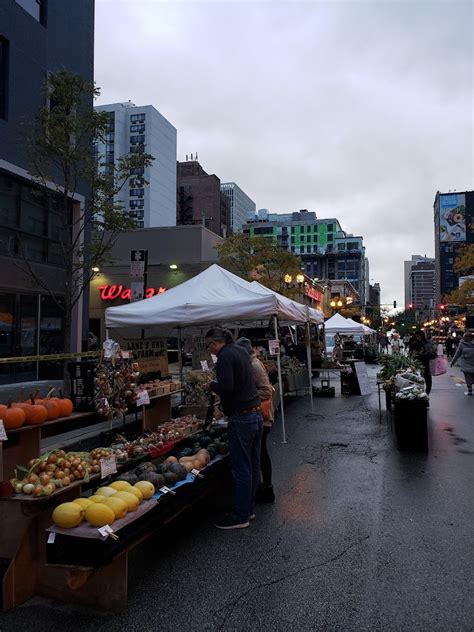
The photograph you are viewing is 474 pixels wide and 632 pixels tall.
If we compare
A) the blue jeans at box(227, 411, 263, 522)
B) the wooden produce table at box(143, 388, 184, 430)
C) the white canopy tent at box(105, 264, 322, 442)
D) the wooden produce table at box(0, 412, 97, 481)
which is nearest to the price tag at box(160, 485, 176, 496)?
the blue jeans at box(227, 411, 263, 522)

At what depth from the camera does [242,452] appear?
4727mm

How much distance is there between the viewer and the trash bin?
26.1 ft

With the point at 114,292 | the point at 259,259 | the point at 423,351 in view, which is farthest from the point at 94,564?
the point at 114,292

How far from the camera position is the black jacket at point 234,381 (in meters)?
4.59

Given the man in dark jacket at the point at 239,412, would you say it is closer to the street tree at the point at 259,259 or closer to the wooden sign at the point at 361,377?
the wooden sign at the point at 361,377

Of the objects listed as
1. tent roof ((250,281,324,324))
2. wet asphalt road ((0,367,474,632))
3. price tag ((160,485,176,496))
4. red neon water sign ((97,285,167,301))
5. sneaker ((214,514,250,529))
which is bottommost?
wet asphalt road ((0,367,474,632))

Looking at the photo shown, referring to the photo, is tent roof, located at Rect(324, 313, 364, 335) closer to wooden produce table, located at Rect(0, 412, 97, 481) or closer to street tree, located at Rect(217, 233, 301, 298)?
street tree, located at Rect(217, 233, 301, 298)

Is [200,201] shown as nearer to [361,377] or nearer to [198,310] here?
[361,377]

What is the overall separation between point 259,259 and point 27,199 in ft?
54.3

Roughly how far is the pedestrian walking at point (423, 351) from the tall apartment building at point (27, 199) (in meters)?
9.77

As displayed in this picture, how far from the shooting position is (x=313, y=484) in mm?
6285

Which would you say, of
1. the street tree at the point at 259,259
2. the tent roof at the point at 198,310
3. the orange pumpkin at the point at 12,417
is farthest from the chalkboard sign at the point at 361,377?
the street tree at the point at 259,259

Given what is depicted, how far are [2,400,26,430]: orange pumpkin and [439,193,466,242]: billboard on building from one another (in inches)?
5930

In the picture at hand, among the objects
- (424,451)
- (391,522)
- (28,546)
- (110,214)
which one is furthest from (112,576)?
(110,214)
